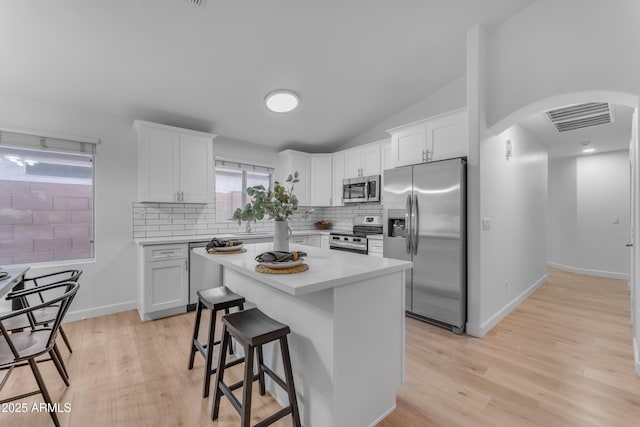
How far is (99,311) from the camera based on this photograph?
3369 mm

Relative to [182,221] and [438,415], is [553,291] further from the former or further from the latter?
[182,221]

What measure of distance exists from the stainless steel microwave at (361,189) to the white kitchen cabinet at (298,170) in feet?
2.27

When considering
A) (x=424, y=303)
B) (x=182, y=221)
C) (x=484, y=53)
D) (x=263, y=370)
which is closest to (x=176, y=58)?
(x=182, y=221)

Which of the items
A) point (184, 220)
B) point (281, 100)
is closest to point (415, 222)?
point (281, 100)

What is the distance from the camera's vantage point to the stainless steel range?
418 centimetres

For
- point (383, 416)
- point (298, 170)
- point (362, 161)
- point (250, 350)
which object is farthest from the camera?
point (298, 170)

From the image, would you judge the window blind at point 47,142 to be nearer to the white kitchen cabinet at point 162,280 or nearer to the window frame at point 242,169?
the white kitchen cabinet at point 162,280

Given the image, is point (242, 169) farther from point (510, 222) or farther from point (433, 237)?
point (510, 222)

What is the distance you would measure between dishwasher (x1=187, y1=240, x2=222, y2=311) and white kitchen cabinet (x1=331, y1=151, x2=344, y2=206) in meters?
2.31

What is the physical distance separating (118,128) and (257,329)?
3.34 m

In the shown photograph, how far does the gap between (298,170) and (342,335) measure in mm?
3739

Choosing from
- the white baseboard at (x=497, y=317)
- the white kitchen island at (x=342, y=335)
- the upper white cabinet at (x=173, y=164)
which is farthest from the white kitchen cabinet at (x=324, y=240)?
the white kitchen island at (x=342, y=335)

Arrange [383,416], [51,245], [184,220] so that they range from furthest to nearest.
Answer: [184,220] < [51,245] < [383,416]

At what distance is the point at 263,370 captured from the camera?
1844 millimetres
